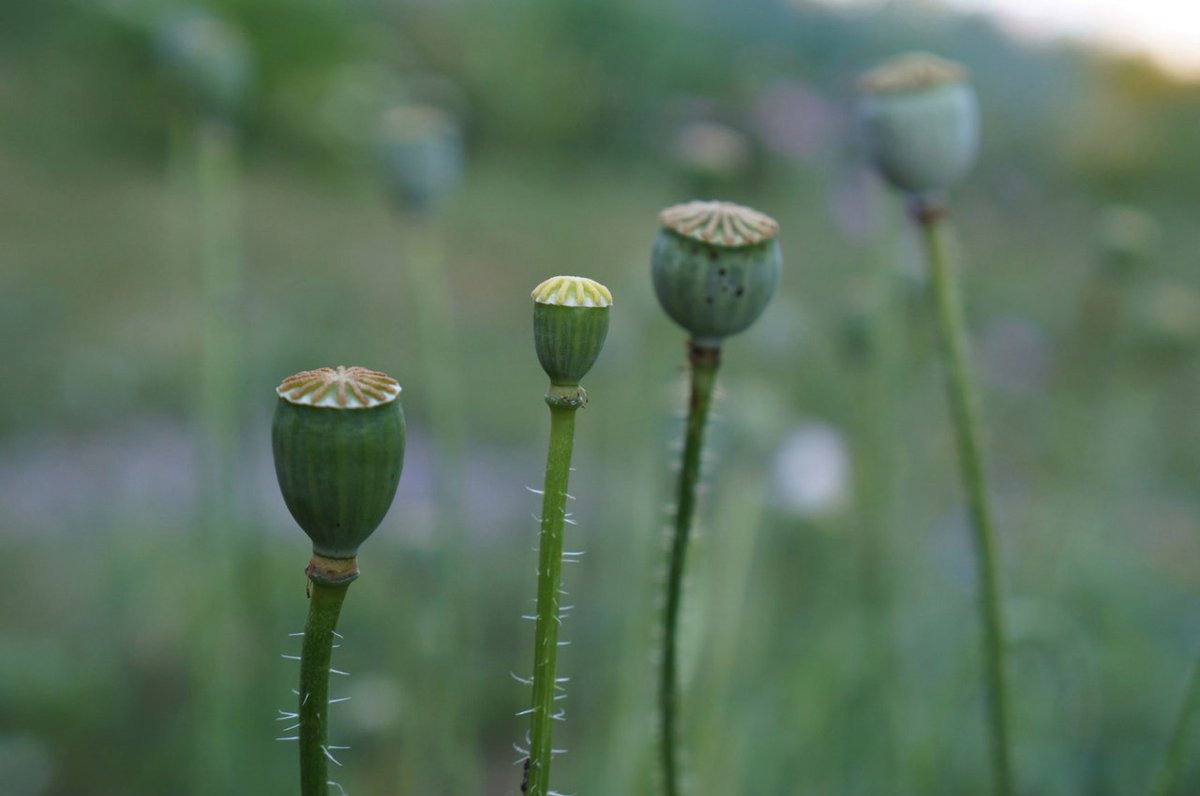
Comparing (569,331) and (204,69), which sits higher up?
(204,69)

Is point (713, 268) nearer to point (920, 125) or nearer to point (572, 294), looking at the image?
point (572, 294)

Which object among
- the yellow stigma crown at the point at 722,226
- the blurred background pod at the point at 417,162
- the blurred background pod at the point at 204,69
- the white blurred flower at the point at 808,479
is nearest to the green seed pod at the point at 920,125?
the yellow stigma crown at the point at 722,226

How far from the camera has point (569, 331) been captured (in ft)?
1.61

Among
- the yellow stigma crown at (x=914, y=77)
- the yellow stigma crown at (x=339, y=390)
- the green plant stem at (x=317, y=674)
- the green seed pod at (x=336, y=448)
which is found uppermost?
the yellow stigma crown at (x=914, y=77)

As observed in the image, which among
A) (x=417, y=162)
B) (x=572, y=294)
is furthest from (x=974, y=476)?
(x=417, y=162)

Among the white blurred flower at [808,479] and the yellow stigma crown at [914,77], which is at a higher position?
the yellow stigma crown at [914,77]

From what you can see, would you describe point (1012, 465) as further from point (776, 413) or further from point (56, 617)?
point (56, 617)

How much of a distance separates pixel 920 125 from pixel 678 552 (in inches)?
16.2

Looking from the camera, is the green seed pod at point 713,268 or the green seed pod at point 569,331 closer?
the green seed pod at point 569,331

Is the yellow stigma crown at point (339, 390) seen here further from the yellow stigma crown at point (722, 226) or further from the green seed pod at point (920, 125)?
the green seed pod at point (920, 125)

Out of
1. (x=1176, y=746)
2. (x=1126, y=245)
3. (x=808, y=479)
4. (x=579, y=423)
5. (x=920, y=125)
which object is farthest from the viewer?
(x=579, y=423)

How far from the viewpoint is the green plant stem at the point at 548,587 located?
1.51 ft

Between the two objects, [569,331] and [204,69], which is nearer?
[569,331]

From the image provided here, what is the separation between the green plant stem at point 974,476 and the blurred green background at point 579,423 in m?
0.22
